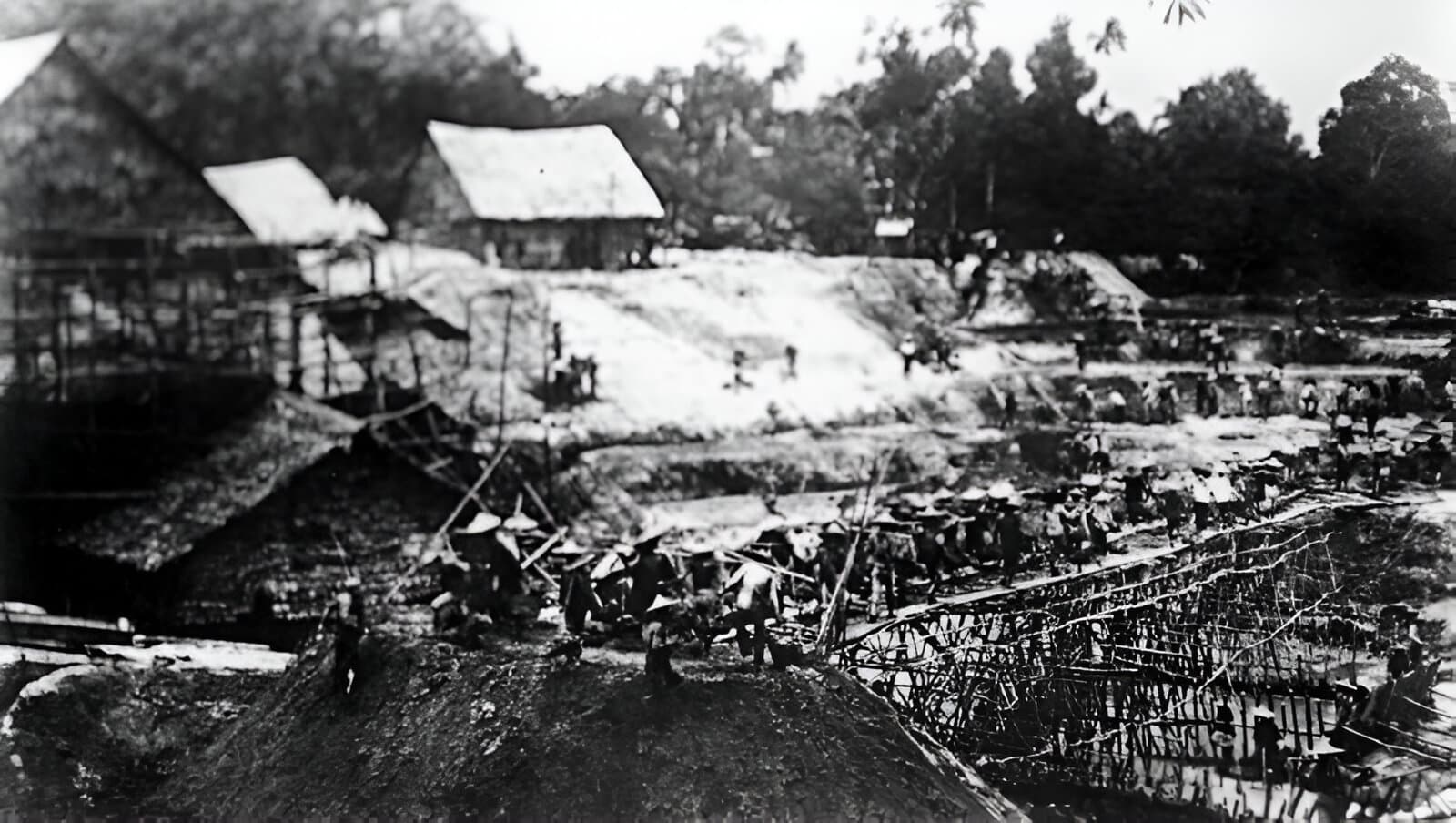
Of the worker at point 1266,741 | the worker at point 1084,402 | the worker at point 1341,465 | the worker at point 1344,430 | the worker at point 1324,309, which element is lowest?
the worker at point 1266,741

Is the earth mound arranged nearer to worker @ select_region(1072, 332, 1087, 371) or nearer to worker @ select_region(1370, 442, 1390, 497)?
worker @ select_region(1072, 332, 1087, 371)

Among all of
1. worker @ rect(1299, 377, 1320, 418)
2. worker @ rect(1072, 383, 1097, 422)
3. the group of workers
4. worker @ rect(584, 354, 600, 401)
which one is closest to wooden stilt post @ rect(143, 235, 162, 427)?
the group of workers

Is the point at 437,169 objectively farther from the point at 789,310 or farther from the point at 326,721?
the point at 326,721

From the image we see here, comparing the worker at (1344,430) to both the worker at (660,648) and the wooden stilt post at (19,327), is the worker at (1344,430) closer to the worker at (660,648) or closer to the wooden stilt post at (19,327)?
the worker at (660,648)

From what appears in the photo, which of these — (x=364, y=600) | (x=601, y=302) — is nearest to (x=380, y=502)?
(x=364, y=600)

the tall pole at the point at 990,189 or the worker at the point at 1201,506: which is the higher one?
the tall pole at the point at 990,189

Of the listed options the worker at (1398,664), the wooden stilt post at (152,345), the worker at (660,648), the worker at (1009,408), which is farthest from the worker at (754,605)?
the wooden stilt post at (152,345)

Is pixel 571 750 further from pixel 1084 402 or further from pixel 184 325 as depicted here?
pixel 184 325
